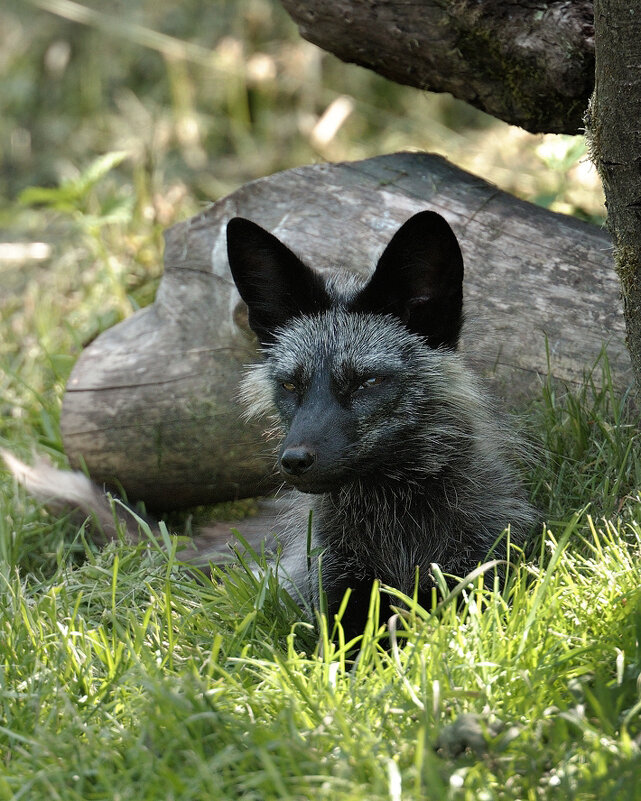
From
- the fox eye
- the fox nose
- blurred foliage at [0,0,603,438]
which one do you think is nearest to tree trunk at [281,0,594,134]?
the fox eye

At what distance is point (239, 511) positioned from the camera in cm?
542

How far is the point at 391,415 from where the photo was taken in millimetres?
3838

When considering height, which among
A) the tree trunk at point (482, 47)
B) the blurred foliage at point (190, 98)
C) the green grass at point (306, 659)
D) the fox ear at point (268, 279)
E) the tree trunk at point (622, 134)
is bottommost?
the green grass at point (306, 659)

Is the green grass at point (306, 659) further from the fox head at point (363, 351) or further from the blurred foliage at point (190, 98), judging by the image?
the blurred foliage at point (190, 98)

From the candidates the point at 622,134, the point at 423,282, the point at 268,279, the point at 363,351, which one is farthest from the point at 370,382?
the point at 622,134

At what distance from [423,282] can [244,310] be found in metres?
1.28

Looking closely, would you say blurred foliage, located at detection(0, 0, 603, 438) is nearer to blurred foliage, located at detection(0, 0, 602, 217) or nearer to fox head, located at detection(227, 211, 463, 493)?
blurred foliage, located at detection(0, 0, 602, 217)

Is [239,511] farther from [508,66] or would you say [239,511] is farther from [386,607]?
[508,66]

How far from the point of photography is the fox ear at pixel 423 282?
12.3 feet

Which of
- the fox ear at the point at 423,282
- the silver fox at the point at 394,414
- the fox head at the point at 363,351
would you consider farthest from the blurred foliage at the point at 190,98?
the fox ear at the point at 423,282

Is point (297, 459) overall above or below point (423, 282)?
below

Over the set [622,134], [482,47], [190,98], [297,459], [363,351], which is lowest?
[297,459]

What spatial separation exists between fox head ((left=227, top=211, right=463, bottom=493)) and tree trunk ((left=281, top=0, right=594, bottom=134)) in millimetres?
1294

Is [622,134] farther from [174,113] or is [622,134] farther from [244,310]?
[174,113]
